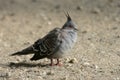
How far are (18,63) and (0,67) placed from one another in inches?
15.4

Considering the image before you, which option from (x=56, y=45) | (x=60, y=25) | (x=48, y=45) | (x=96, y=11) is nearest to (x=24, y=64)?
(x=48, y=45)

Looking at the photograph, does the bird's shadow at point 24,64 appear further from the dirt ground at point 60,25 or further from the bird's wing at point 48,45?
the bird's wing at point 48,45

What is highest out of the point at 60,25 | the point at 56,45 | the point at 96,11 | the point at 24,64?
the point at 96,11

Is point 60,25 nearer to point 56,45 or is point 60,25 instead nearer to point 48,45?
point 48,45

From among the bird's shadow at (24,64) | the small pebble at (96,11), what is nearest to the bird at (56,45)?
the bird's shadow at (24,64)

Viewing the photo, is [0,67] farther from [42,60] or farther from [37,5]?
[37,5]

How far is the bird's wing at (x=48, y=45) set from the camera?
876cm

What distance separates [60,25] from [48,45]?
4.13m

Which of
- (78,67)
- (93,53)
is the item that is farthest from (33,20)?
(78,67)

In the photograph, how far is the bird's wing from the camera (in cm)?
876

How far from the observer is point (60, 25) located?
12961 mm

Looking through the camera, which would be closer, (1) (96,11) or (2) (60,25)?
(2) (60,25)

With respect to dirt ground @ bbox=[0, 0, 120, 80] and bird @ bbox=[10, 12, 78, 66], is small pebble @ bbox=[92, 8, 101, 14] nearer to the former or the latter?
dirt ground @ bbox=[0, 0, 120, 80]

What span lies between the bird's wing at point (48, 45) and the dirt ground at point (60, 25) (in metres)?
0.21
